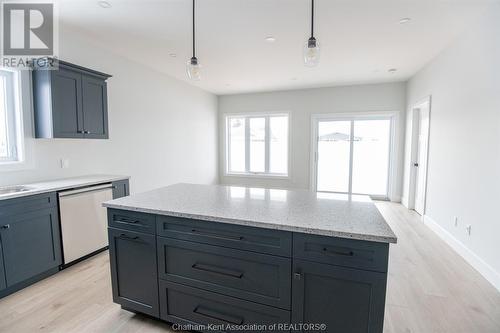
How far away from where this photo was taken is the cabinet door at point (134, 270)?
5.86 ft

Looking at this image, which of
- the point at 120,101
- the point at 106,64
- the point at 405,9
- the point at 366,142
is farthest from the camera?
the point at 366,142

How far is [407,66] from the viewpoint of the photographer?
441 centimetres

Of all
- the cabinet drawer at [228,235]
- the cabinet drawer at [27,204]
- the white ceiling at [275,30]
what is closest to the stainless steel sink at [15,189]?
the cabinet drawer at [27,204]

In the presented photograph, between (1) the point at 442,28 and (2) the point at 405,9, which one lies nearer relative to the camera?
(2) the point at 405,9

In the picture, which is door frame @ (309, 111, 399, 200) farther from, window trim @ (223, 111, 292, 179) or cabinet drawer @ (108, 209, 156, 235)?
cabinet drawer @ (108, 209, 156, 235)

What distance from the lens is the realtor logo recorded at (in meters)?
2.51

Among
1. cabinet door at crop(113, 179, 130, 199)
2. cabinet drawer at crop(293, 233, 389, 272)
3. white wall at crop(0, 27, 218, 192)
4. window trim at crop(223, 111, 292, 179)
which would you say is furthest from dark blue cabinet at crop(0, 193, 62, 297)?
window trim at crop(223, 111, 292, 179)

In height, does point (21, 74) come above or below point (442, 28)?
below

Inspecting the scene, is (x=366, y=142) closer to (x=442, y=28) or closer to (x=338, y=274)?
(x=442, y=28)

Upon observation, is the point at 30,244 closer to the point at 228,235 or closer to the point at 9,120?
the point at 9,120

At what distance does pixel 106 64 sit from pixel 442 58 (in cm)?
491

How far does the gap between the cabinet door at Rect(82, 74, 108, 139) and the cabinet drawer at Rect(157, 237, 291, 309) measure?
2.15 metres

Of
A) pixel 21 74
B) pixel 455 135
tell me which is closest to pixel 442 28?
pixel 455 135

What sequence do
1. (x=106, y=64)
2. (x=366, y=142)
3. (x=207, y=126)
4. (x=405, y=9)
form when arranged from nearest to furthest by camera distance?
(x=405, y=9), (x=106, y=64), (x=366, y=142), (x=207, y=126)
